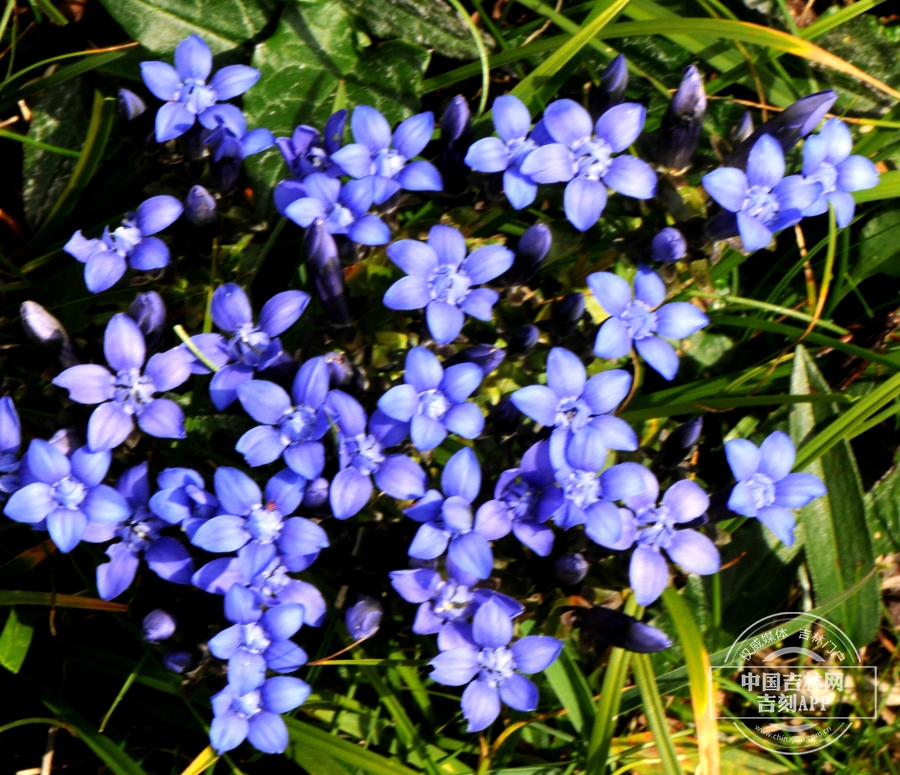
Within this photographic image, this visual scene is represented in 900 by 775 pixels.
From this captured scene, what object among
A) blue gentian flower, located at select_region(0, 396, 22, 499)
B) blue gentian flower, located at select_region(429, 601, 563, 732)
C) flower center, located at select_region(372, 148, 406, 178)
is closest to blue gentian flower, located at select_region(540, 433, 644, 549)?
blue gentian flower, located at select_region(429, 601, 563, 732)

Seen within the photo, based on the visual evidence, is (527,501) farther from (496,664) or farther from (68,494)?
(68,494)

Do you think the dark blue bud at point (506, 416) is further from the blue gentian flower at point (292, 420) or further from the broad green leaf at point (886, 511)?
the broad green leaf at point (886, 511)

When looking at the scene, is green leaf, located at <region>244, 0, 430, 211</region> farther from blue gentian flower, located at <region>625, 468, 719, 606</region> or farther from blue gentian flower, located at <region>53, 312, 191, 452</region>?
blue gentian flower, located at <region>625, 468, 719, 606</region>

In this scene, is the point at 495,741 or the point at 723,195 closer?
the point at 723,195

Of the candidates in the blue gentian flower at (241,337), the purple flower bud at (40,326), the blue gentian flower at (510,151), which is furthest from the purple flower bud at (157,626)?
the blue gentian flower at (510,151)

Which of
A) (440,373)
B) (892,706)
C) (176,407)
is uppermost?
(440,373)

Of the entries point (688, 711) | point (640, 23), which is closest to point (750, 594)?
point (688, 711)

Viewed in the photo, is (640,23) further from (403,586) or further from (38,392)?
(38,392)
